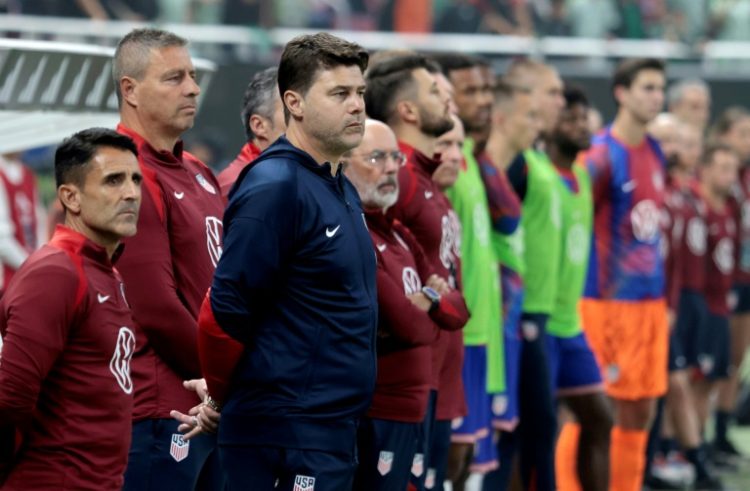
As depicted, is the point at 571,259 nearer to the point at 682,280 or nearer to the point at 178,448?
the point at 682,280

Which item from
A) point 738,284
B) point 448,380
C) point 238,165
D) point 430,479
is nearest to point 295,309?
point 238,165

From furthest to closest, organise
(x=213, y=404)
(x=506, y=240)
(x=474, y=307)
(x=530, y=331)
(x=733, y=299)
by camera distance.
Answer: (x=733, y=299) → (x=530, y=331) → (x=506, y=240) → (x=474, y=307) → (x=213, y=404)

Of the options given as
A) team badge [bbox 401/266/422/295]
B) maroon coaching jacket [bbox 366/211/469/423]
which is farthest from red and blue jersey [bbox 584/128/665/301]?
team badge [bbox 401/266/422/295]

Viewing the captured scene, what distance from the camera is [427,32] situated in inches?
625

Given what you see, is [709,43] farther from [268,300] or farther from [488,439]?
[268,300]

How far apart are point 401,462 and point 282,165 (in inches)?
63.8

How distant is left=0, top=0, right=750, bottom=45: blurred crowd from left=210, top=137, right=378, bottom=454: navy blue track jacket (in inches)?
403

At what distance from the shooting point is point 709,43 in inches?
648

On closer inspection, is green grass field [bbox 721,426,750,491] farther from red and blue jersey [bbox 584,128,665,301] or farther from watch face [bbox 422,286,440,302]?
watch face [bbox 422,286,440,302]

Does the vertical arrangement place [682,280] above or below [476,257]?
above

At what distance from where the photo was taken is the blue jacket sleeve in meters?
4.42

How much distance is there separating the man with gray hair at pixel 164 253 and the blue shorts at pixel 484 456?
2607 mm

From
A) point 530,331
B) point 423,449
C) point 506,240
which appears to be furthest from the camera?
point 530,331

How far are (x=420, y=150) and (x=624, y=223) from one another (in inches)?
120
